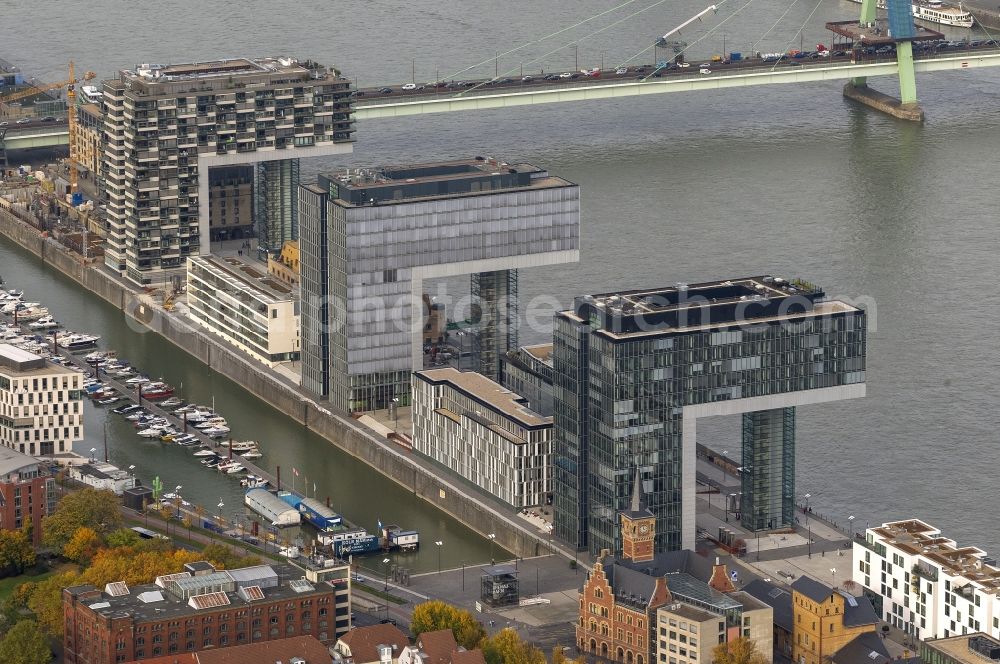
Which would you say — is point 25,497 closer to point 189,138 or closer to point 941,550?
point 941,550

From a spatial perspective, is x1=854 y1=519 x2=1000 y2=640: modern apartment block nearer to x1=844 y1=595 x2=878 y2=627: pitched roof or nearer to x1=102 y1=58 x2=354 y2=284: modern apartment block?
x1=844 y1=595 x2=878 y2=627: pitched roof

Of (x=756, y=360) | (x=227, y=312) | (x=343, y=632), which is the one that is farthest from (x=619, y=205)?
(x=343, y=632)

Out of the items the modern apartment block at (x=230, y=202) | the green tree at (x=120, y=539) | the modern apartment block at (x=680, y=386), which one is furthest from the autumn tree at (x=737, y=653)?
the modern apartment block at (x=230, y=202)

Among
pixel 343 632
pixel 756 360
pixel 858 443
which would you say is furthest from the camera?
pixel 858 443

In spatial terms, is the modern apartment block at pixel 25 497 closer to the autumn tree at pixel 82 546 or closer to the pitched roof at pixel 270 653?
the autumn tree at pixel 82 546

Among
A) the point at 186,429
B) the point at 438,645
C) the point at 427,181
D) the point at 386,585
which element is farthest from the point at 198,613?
the point at 427,181

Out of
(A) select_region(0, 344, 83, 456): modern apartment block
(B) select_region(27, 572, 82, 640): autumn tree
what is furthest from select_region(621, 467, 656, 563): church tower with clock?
(A) select_region(0, 344, 83, 456): modern apartment block

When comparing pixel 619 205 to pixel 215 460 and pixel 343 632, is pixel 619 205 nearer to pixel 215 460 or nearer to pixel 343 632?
pixel 215 460

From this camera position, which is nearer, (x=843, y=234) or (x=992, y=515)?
(x=992, y=515)
